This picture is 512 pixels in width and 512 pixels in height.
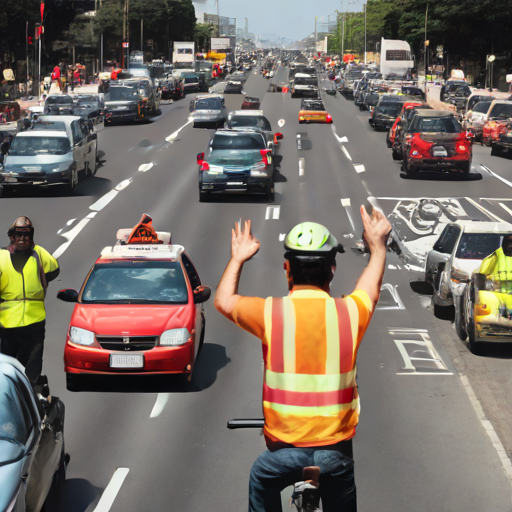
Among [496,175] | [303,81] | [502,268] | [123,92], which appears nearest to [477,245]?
[502,268]

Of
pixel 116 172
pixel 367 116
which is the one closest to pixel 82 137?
pixel 116 172

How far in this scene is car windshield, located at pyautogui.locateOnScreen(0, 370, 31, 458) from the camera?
5319mm

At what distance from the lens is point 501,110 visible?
37625 mm

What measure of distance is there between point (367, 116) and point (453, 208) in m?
31.6

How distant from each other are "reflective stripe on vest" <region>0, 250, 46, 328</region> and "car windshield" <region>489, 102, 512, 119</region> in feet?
104

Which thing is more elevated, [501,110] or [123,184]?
[501,110]

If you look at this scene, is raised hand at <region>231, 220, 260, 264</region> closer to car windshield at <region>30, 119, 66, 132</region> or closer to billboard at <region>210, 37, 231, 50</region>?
car windshield at <region>30, 119, 66, 132</region>

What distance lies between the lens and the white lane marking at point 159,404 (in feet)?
31.2

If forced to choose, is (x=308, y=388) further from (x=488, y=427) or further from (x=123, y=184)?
(x=123, y=184)

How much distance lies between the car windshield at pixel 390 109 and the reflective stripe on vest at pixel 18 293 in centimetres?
3819

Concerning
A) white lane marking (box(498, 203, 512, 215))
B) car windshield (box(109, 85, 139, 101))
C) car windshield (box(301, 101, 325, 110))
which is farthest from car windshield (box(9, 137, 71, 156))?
car windshield (box(301, 101, 325, 110))

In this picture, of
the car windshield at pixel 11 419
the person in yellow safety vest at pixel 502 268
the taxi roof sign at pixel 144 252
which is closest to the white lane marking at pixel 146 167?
the taxi roof sign at pixel 144 252

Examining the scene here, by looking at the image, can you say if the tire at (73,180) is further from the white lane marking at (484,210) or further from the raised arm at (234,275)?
the raised arm at (234,275)

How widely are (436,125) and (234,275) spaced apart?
90.1 feet
